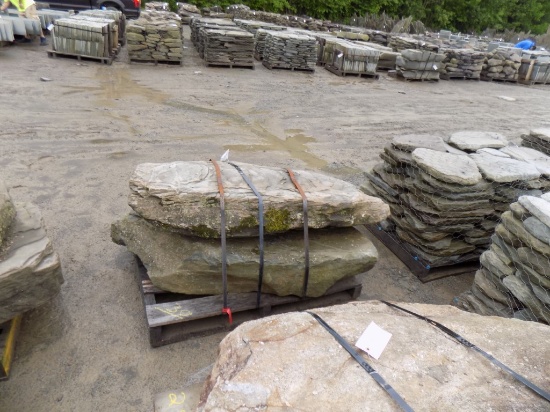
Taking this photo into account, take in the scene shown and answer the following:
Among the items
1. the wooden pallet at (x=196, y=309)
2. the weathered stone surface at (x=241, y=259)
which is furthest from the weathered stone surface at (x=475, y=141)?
the wooden pallet at (x=196, y=309)

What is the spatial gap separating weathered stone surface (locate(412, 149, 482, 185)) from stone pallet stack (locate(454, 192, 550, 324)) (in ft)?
1.94

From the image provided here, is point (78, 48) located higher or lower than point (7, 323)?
higher

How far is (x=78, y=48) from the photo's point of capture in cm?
1119

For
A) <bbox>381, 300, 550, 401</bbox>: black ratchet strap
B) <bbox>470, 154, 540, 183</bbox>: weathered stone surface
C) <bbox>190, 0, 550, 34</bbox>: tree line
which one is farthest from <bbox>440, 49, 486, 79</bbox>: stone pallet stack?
<bbox>381, 300, 550, 401</bbox>: black ratchet strap

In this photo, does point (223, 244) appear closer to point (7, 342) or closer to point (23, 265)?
point (23, 265)

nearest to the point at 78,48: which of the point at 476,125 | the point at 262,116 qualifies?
the point at 262,116

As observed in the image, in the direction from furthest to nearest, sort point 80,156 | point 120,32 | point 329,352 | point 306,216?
point 120,32, point 80,156, point 306,216, point 329,352

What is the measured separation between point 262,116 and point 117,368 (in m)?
6.71

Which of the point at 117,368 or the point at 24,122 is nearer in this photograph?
the point at 117,368

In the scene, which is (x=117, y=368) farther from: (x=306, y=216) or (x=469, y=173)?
(x=469, y=173)

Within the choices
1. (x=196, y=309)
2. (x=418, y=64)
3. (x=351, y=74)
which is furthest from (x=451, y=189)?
(x=418, y=64)

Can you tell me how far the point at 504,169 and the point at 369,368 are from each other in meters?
3.19

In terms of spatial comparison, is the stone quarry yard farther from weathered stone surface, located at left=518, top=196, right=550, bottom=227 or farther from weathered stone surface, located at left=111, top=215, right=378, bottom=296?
weathered stone surface, located at left=518, top=196, right=550, bottom=227

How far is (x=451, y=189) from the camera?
12.8 ft
